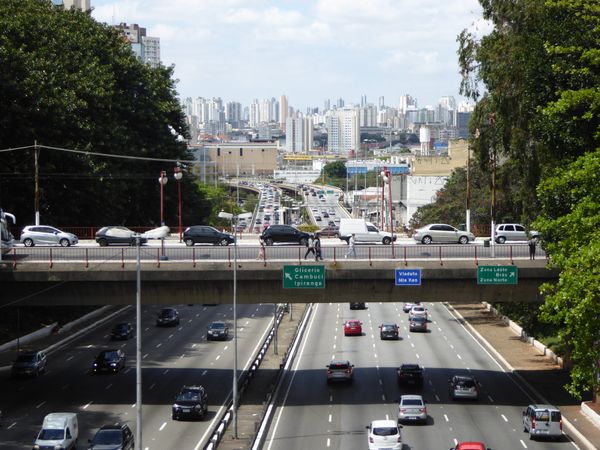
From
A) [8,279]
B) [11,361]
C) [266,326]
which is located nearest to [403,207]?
[266,326]

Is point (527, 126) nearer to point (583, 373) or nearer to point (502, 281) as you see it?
point (502, 281)

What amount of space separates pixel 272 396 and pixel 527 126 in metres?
19.7

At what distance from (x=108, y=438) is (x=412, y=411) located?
14226mm

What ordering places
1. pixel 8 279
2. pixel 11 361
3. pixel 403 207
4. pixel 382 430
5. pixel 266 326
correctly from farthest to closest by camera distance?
pixel 403 207 → pixel 266 326 → pixel 11 361 → pixel 8 279 → pixel 382 430

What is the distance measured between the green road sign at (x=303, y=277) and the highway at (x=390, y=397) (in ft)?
19.6

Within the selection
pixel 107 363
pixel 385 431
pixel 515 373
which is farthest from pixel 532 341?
pixel 385 431

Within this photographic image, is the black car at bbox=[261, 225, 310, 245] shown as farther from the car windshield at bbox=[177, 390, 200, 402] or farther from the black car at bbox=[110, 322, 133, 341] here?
the car windshield at bbox=[177, 390, 200, 402]

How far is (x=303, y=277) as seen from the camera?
2028 inches

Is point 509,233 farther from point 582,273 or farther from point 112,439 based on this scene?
point 582,273

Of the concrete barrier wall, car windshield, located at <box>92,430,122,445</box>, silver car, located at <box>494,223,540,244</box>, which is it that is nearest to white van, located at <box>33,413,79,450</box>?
car windshield, located at <box>92,430,122,445</box>

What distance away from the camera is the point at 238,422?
4847 centimetres

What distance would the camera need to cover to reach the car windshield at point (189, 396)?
4981 cm

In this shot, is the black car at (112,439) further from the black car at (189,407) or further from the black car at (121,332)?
the black car at (121,332)

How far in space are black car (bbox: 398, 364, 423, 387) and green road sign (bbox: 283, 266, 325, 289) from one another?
8.47 metres
